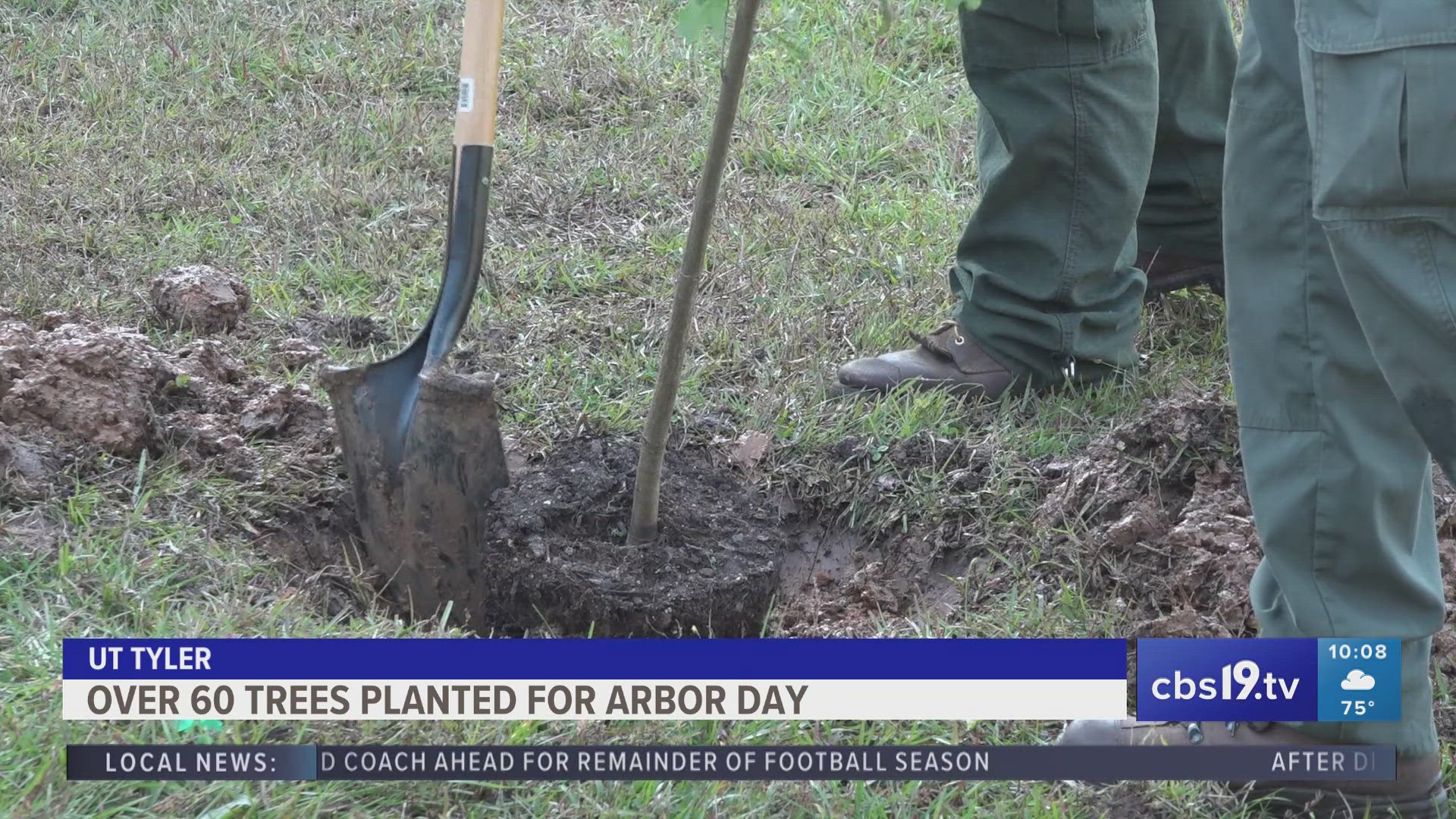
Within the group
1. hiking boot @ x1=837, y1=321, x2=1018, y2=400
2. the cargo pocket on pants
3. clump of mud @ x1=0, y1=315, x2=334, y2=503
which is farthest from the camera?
hiking boot @ x1=837, y1=321, x2=1018, y2=400

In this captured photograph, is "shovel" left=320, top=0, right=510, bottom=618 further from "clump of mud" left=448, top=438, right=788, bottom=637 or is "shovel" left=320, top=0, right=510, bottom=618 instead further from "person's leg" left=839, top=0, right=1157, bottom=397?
"person's leg" left=839, top=0, right=1157, bottom=397

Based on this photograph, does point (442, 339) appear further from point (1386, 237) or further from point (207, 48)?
point (207, 48)

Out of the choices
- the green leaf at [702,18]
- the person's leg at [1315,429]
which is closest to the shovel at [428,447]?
the green leaf at [702,18]

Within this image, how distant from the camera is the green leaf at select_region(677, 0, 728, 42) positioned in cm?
170

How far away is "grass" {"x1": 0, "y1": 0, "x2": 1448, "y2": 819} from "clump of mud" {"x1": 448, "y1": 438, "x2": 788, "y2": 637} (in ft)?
0.56

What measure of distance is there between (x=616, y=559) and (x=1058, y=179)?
1.25 m

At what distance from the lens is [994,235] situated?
2947mm

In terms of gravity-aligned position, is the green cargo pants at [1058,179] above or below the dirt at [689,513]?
above

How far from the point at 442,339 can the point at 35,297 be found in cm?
115

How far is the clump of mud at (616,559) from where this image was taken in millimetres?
2256

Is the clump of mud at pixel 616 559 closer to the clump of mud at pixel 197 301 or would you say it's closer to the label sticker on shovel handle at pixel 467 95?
the label sticker on shovel handle at pixel 467 95

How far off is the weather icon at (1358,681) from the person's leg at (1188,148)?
1691mm

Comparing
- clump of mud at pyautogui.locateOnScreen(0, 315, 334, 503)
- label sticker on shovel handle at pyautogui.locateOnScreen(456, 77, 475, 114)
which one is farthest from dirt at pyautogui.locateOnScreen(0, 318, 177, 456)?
label sticker on shovel handle at pyautogui.locateOnScreen(456, 77, 475, 114)


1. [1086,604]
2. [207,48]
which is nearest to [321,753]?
[1086,604]
